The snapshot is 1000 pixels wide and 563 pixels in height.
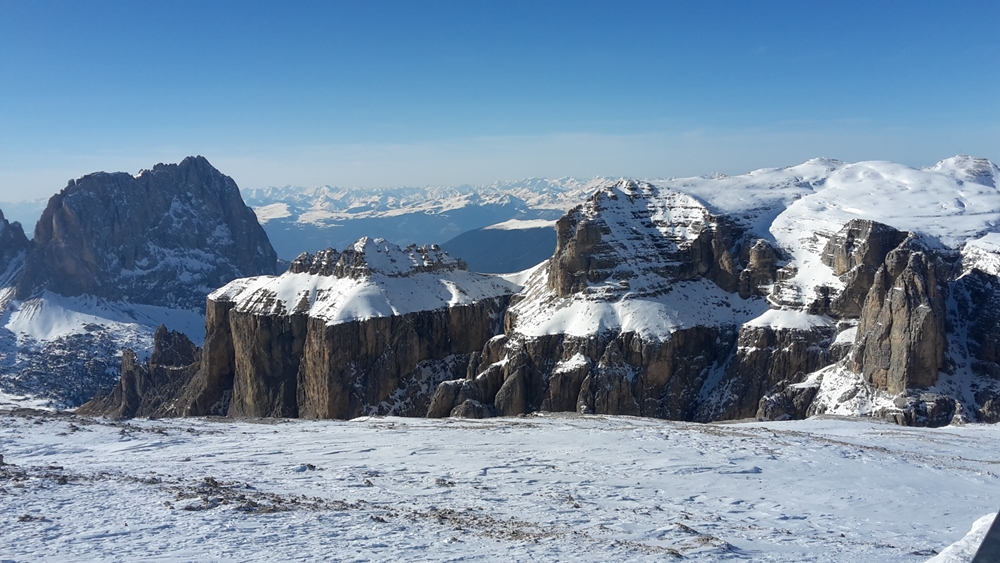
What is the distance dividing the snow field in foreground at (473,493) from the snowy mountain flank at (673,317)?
3065 centimetres

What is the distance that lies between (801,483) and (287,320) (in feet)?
257

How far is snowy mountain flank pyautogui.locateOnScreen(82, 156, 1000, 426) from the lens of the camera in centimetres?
7094

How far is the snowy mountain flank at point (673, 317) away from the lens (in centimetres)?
7094

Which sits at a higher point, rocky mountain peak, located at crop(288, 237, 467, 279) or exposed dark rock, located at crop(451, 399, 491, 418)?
rocky mountain peak, located at crop(288, 237, 467, 279)

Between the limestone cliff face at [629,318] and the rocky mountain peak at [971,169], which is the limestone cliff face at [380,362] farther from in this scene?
the rocky mountain peak at [971,169]

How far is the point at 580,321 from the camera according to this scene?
84.2 metres

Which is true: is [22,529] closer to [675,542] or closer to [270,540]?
[270,540]

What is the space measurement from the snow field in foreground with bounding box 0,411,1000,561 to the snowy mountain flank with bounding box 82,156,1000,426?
101ft

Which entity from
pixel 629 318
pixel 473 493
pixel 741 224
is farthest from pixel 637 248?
pixel 473 493

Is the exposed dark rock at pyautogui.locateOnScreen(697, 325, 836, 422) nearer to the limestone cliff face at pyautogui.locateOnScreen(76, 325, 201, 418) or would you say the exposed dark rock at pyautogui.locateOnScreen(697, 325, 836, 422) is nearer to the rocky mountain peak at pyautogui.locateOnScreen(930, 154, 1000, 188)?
the rocky mountain peak at pyautogui.locateOnScreen(930, 154, 1000, 188)

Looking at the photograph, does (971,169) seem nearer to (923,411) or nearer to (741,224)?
(741,224)

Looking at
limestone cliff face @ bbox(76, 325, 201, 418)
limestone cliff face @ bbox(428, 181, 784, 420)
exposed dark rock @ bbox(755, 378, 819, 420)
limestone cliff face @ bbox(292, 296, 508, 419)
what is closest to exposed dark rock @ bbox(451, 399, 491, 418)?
limestone cliff face @ bbox(428, 181, 784, 420)

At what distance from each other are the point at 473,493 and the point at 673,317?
6113 centimetres

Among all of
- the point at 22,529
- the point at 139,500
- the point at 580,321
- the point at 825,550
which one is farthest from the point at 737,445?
the point at 580,321
